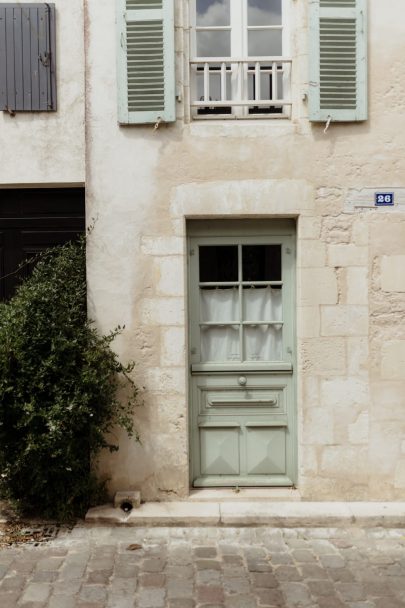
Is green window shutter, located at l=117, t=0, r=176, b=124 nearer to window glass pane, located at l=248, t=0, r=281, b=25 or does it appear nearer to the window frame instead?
window glass pane, located at l=248, t=0, r=281, b=25

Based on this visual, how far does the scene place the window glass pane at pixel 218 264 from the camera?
5.10 metres

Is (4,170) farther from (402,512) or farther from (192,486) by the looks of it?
(402,512)

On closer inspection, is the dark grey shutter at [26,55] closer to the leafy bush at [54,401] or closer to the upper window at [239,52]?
the upper window at [239,52]

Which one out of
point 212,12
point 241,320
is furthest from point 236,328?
point 212,12

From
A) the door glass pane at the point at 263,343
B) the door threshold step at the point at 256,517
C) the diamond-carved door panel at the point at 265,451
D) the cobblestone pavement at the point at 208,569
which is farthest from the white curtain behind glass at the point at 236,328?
the cobblestone pavement at the point at 208,569

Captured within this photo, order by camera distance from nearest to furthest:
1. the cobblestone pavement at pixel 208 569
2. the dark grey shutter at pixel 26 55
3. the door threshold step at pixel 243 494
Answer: the cobblestone pavement at pixel 208 569 → the door threshold step at pixel 243 494 → the dark grey shutter at pixel 26 55

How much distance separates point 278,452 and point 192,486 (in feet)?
2.51

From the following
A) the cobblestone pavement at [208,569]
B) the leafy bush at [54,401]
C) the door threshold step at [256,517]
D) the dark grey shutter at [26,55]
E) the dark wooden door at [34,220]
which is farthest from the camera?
the dark wooden door at [34,220]

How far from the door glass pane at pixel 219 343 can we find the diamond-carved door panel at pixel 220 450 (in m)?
0.60

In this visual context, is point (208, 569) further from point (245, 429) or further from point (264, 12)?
point (264, 12)

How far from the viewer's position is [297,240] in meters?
4.95

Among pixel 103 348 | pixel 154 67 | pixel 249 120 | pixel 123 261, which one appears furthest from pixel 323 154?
pixel 103 348

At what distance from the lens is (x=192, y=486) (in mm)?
5094

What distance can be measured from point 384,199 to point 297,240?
74 centimetres
